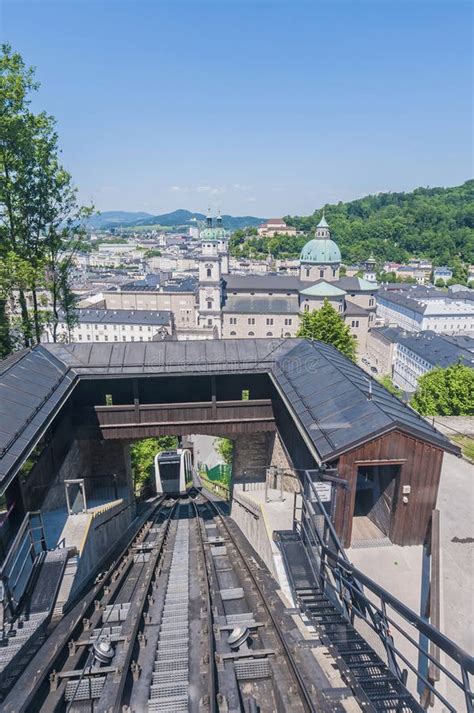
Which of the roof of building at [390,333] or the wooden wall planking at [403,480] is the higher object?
the wooden wall planking at [403,480]

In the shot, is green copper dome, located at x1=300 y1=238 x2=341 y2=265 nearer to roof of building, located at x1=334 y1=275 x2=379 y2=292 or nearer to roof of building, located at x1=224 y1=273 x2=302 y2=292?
roof of building, located at x1=334 y1=275 x2=379 y2=292

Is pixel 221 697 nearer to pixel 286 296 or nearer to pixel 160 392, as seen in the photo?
pixel 160 392

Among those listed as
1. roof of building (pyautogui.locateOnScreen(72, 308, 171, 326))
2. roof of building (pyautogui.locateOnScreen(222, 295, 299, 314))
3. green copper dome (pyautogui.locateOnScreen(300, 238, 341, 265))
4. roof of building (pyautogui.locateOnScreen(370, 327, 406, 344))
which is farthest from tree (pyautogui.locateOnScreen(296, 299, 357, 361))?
green copper dome (pyautogui.locateOnScreen(300, 238, 341, 265))

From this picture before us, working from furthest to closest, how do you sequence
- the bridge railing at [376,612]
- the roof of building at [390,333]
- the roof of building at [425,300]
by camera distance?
the roof of building at [425,300], the roof of building at [390,333], the bridge railing at [376,612]

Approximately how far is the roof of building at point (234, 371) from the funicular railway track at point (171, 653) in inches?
116

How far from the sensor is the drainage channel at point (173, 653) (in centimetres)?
514

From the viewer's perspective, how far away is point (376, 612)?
18.4 feet

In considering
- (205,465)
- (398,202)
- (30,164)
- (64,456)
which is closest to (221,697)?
(64,456)

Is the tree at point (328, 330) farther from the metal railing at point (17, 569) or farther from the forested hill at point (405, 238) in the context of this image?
the forested hill at point (405, 238)

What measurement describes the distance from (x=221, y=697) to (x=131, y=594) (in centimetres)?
412

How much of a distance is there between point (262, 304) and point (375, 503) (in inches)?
2255

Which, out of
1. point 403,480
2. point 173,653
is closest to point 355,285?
point 403,480

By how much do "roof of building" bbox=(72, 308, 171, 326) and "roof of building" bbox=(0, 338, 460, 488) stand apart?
44.9m

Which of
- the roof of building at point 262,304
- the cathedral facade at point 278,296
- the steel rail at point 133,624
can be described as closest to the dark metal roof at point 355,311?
the cathedral facade at point 278,296
